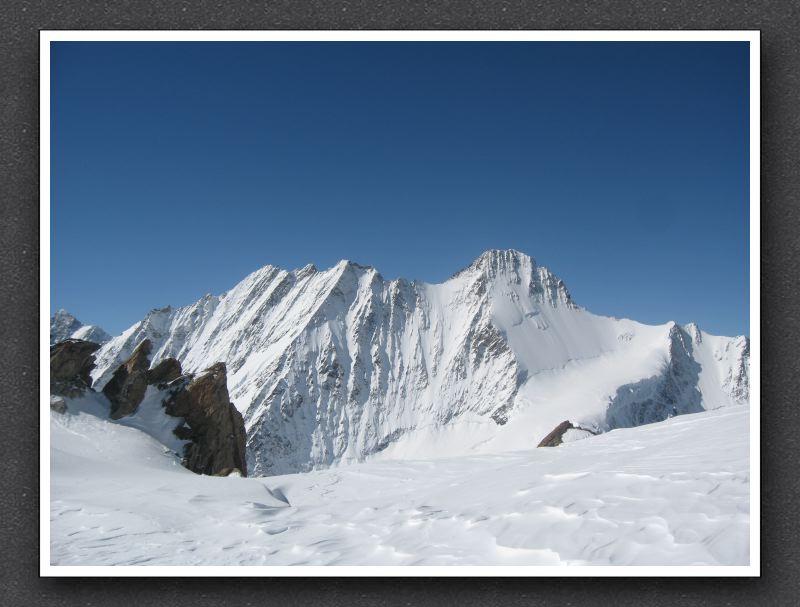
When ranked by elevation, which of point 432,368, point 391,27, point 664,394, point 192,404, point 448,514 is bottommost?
point 664,394

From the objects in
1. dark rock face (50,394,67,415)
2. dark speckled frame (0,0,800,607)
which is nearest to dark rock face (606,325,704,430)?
dark speckled frame (0,0,800,607)

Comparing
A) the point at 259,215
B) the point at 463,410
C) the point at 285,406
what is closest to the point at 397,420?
the point at 463,410

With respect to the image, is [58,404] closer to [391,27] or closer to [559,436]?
[391,27]

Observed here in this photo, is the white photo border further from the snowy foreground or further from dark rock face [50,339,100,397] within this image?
dark rock face [50,339,100,397]

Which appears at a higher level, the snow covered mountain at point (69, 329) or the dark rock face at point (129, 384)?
the snow covered mountain at point (69, 329)

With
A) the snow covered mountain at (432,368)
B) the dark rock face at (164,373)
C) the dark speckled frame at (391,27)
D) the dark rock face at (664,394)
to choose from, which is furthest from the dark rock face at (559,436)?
the dark rock face at (664,394)

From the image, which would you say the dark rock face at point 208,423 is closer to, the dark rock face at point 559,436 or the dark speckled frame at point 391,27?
the dark speckled frame at point 391,27

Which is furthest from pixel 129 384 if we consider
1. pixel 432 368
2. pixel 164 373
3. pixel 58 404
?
pixel 432 368
